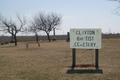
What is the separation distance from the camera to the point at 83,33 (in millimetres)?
7129

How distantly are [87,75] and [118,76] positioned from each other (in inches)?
43.0

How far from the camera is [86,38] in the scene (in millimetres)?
7133

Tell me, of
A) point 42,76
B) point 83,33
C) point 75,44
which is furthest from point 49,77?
point 83,33

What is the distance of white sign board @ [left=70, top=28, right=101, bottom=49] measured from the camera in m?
7.09

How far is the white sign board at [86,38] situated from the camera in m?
7.09

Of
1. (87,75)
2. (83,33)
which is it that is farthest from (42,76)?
(83,33)

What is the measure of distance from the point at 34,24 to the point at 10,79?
35076 mm

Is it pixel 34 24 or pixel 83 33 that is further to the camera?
pixel 34 24

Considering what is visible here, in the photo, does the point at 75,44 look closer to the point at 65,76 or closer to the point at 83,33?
Answer: the point at 83,33

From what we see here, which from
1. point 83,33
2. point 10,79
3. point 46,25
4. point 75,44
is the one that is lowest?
point 10,79

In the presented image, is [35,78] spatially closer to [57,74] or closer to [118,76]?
[57,74]

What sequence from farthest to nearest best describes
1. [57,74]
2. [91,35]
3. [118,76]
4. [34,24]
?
[34,24] < [91,35] < [57,74] < [118,76]

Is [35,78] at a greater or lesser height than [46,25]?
lesser

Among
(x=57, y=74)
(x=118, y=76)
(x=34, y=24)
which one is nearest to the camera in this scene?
(x=118, y=76)
